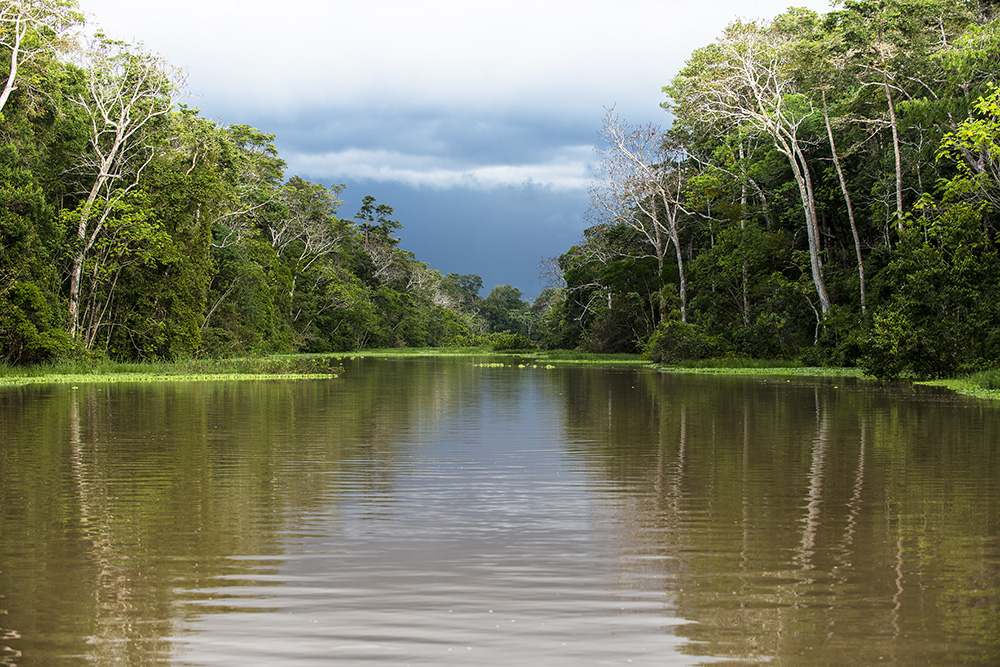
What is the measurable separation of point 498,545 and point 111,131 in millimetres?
32047

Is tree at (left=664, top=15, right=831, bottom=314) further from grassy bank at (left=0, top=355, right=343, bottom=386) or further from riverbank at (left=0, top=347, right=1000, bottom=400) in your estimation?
grassy bank at (left=0, top=355, right=343, bottom=386)

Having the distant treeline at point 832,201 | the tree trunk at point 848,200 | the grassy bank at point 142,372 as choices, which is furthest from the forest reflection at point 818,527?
the tree trunk at point 848,200

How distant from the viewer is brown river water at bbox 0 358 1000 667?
4.49 meters

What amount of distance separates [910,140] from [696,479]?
93.0 feet

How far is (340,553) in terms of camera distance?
6227mm

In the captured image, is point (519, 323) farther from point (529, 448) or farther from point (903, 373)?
point (529, 448)

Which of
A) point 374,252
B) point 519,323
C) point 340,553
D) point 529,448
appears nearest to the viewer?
point 340,553

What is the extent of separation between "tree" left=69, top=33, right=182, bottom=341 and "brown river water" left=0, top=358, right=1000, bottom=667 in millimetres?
20802

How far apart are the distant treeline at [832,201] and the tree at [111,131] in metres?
21.0

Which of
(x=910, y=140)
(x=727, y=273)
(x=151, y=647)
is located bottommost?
(x=151, y=647)

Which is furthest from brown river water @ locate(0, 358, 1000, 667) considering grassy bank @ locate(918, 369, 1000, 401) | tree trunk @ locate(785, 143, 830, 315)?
Result: tree trunk @ locate(785, 143, 830, 315)

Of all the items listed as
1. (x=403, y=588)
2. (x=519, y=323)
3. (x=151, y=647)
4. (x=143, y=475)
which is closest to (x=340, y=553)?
(x=403, y=588)

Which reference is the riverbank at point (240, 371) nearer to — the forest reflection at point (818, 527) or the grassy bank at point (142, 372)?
the grassy bank at point (142, 372)

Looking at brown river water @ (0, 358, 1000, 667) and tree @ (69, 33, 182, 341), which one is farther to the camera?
tree @ (69, 33, 182, 341)
